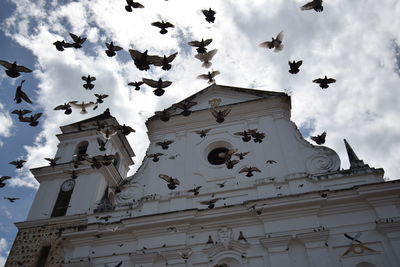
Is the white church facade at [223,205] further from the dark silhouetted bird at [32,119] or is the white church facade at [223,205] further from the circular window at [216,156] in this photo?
the dark silhouetted bird at [32,119]

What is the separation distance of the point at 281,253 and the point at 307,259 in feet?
2.27

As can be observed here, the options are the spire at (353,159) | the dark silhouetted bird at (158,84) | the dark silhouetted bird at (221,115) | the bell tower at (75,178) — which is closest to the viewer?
the dark silhouetted bird at (158,84)

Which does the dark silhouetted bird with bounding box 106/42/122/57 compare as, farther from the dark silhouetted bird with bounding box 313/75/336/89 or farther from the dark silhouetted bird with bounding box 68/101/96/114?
the dark silhouetted bird with bounding box 313/75/336/89

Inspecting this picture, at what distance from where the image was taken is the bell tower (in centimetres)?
1385

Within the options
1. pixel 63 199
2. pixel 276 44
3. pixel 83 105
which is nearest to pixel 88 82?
pixel 83 105

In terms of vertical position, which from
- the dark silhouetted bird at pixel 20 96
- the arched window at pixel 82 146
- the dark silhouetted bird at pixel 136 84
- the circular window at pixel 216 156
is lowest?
the dark silhouetted bird at pixel 20 96

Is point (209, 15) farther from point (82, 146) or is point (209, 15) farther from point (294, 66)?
point (82, 146)

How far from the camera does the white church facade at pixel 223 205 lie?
9758 millimetres

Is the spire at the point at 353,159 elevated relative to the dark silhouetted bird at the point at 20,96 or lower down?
elevated

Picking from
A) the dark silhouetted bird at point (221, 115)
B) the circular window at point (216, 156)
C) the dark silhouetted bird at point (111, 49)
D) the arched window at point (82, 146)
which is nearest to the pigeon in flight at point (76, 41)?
the dark silhouetted bird at point (111, 49)

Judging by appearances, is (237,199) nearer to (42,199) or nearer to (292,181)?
(292,181)

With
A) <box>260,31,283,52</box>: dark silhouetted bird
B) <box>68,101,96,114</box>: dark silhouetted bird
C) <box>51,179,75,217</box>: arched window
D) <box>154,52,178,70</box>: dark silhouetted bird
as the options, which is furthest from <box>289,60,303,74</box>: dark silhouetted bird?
<box>51,179,75,217</box>: arched window

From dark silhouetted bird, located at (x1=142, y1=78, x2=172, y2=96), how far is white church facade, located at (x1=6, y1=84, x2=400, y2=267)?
1.26 meters

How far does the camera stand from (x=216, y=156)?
1326cm
